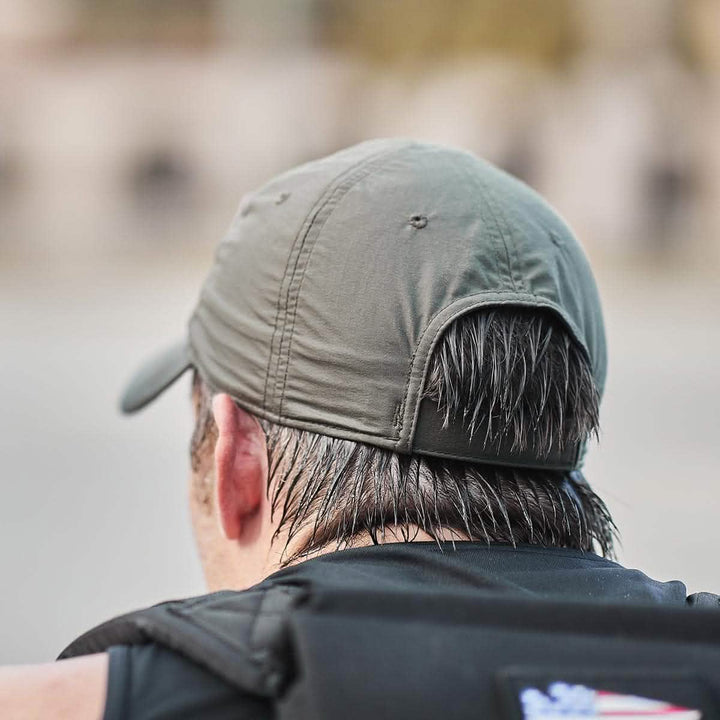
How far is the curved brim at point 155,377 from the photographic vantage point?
6.20ft

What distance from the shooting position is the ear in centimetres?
154

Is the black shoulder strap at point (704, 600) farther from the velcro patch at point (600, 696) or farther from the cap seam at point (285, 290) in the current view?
the cap seam at point (285, 290)

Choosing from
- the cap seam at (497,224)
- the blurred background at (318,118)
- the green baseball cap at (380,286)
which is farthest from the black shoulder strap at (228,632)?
the blurred background at (318,118)

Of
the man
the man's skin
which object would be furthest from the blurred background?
the man

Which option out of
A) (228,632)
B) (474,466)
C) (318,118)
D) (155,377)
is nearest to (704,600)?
(474,466)

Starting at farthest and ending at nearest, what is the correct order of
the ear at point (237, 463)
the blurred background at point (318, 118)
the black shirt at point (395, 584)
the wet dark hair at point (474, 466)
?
1. the blurred background at point (318, 118)
2. the ear at point (237, 463)
3. the wet dark hair at point (474, 466)
4. the black shirt at point (395, 584)

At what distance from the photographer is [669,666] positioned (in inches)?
41.6

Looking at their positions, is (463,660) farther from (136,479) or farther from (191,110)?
(191,110)

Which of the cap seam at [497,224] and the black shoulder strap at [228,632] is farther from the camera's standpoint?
the cap seam at [497,224]

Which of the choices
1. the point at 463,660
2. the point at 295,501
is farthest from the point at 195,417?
the point at 463,660

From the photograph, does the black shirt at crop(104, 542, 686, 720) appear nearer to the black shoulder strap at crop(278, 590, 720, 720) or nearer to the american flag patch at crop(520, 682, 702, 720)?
the black shoulder strap at crop(278, 590, 720, 720)

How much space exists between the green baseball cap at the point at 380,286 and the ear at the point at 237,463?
27 millimetres

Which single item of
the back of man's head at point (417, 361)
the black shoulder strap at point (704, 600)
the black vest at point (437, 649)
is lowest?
the black shoulder strap at point (704, 600)

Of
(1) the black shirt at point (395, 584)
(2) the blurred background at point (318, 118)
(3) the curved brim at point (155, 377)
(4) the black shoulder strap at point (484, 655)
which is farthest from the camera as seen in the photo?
(2) the blurred background at point (318, 118)
